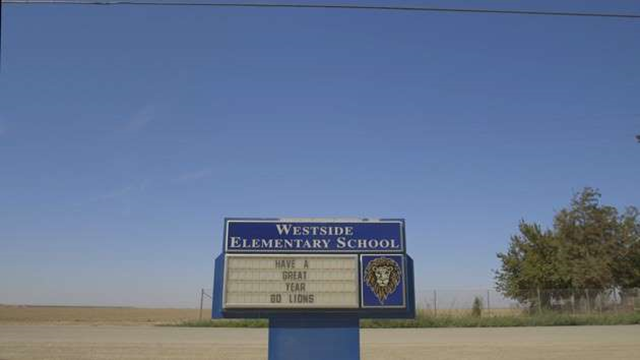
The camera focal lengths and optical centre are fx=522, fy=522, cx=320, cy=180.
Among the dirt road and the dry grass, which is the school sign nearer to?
the dirt road

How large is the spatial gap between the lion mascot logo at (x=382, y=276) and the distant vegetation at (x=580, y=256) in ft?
109

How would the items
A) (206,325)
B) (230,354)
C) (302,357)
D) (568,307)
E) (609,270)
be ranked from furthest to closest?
(609,270) < (568,307) < (206,325) < (230,354) < (302,357)

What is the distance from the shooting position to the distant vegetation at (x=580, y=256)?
43844 millimetres

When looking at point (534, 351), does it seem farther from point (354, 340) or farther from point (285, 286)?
point (285, 286)

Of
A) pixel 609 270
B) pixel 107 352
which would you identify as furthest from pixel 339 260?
pixel 609 270

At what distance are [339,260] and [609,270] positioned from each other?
131ft

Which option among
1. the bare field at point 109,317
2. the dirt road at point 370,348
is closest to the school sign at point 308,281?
the dirt road at point 370,348

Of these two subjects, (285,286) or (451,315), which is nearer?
(285,286)

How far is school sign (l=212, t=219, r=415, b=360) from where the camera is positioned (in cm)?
1162

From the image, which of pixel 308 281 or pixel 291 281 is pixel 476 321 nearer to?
pixel 308 281

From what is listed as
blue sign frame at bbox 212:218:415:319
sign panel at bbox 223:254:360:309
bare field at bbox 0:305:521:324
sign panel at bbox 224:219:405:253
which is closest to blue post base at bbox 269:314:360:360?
blue sign frame at bbox 212:218:415:319

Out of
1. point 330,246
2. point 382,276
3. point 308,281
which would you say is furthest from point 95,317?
point 382,276

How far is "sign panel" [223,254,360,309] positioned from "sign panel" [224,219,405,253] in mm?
216

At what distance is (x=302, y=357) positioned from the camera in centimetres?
1159
